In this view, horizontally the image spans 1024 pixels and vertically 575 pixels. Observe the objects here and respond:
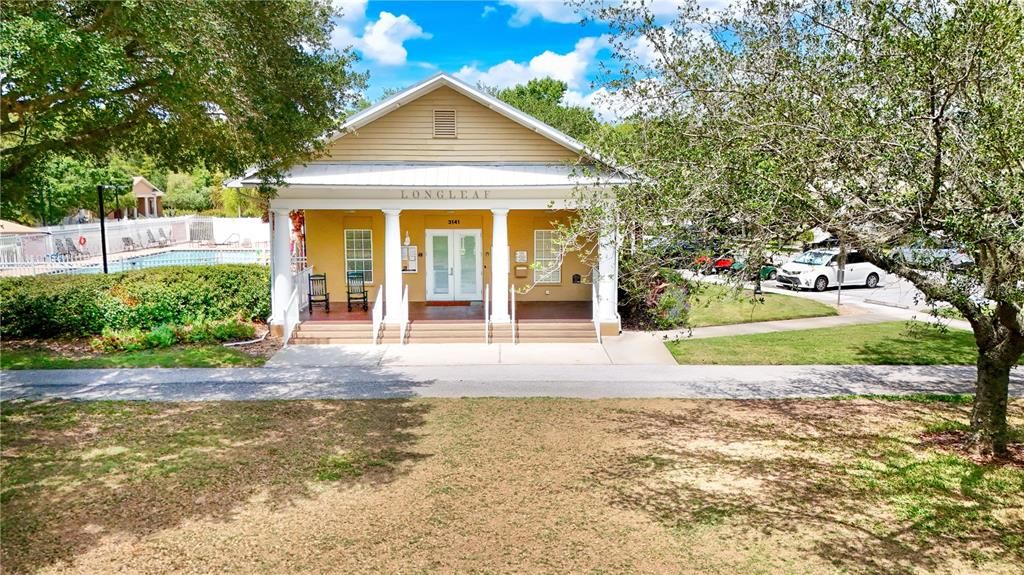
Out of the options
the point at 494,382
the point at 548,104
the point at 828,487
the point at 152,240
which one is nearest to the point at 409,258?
the point at 494,382

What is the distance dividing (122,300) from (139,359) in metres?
2.47

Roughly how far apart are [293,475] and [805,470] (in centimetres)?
601

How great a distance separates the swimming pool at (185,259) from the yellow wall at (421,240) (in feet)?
17.5

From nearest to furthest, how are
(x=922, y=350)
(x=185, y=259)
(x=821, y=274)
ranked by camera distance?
(x=922, y=350) → (x=185, y=259) → (x=821, y=274)

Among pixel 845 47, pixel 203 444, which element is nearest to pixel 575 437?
pixel 203 444

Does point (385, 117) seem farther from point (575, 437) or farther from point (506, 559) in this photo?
point (506, 559)

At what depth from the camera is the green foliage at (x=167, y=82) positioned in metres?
6.41

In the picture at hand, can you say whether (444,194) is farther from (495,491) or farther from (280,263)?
(495,491)

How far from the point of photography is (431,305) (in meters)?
19.0

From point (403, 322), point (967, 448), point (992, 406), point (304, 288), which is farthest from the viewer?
point (304, 288)

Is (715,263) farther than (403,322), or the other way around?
(403,322)

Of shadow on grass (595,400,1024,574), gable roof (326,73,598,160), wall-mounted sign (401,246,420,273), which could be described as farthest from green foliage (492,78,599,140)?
shadow on grass (595,400,1024,574)

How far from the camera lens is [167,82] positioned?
297 inches

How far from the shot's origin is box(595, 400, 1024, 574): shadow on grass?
6105mm
